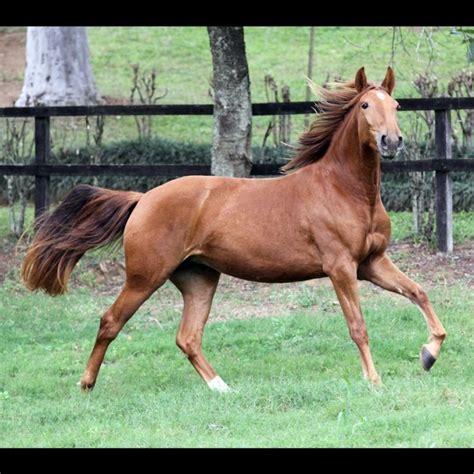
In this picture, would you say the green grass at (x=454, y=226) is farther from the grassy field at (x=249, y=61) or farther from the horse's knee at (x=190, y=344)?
the horse's knee at (x=190, y=344)

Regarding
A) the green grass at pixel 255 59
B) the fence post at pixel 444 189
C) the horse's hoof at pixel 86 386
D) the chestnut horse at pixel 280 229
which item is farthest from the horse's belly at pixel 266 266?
the green grass at pixel 255 59

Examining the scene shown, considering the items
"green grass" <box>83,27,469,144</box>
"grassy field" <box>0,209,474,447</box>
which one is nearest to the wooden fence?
"grassy field" <box>0,209,474,447</box>

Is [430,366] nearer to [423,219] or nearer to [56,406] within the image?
[56,406]

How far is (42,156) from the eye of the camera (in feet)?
42.3

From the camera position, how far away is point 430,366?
7.62 meters

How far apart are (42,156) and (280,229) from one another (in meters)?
5.72

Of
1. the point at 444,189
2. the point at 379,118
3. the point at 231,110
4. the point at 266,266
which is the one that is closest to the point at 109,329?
the point at 266,266

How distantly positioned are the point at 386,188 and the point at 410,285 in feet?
23.0

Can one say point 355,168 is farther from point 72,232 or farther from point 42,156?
point 42,156

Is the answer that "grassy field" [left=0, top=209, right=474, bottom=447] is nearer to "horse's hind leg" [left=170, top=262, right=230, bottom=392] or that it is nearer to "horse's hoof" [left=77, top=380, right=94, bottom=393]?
"horse's hoof" [left=77, top=380, right=94, bottom=393]

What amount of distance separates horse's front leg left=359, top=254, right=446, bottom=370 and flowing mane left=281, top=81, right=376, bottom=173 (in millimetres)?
1032

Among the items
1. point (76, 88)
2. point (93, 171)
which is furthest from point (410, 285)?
point (76, 88)

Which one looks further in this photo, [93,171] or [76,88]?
[76,88]

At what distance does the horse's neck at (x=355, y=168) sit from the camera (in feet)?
26.0
